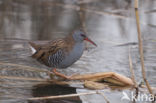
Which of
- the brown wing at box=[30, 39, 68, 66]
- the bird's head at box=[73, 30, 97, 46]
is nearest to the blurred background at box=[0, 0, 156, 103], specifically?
the brown wing at box=[30, 39, 68, 66]

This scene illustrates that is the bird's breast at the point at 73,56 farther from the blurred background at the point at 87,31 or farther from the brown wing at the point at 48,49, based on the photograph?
the blurred background at the point at 87,31

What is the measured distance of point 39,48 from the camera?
189 inches

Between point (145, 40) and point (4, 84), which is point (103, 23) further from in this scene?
point (4, 84)

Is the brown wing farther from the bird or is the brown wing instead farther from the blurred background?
the blurred background

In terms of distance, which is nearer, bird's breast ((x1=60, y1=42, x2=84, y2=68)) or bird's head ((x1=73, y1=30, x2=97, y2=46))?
bird's breast ((x1=60, y1=42, x2=84, y2=68))

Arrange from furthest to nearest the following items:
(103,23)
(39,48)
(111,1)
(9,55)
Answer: (111,1), (103,23), (9,55), (39,48)

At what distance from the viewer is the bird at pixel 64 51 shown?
4.34 metres

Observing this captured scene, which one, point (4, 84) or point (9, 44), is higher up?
point (9, 44)

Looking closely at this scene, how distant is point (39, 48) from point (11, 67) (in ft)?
1.80

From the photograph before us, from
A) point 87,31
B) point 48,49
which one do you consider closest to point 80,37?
point 48,49

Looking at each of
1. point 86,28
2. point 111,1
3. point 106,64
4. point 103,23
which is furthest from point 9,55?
point 111,1

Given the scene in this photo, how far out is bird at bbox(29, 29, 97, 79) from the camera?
4.34 metres

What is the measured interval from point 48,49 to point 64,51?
33 centimetres

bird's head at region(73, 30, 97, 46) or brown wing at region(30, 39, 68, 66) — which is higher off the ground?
bird's head at region(73, 30, 97, 46)
